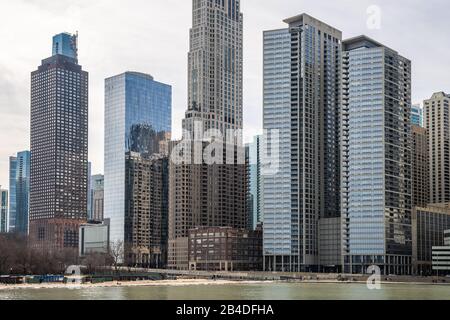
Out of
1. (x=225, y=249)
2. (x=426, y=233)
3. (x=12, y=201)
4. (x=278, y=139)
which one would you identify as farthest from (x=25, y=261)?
(x=426, y=233)

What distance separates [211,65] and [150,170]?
1016 inches

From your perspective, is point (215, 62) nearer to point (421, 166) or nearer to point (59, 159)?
point (59, 159)

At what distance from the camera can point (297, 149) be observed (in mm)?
97438

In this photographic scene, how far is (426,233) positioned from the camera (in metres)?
99.8

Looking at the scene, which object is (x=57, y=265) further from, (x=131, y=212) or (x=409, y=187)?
(x=131, y=212)

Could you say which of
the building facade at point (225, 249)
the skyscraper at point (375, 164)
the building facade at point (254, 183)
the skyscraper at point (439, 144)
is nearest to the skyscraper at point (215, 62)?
the building facade at point (254, 183)

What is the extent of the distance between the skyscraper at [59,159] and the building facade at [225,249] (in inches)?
821

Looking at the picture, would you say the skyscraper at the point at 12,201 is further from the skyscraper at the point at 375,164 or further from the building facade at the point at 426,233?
the building facade at the point at 426,233

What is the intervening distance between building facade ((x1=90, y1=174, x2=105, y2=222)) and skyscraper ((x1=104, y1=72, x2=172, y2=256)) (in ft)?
43.5

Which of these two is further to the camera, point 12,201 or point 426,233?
point 426,233

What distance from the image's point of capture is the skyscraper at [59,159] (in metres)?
66.8

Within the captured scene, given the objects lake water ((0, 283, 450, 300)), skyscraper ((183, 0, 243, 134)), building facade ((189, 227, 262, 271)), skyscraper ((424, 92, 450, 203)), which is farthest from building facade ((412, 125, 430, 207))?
lake water ((0, 283, 450, 300))

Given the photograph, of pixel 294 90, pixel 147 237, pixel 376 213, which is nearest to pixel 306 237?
pixel 376 213

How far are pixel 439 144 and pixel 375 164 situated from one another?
119 ft
